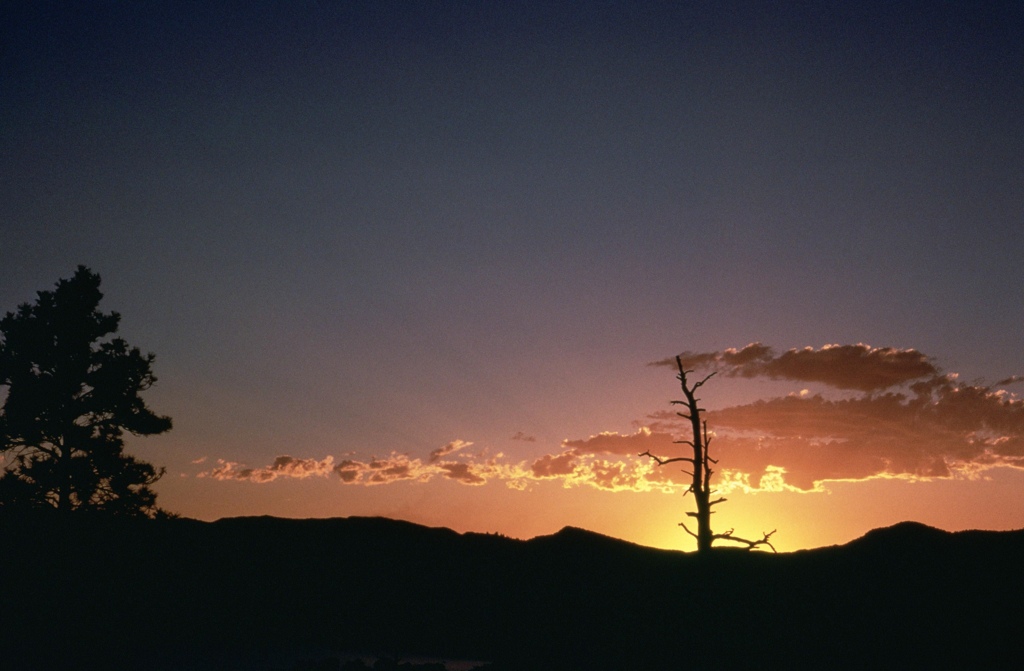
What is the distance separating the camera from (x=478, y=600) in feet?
86.6

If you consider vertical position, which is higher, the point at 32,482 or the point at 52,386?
the point at 52,386

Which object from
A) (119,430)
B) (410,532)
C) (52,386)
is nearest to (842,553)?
(410,532)

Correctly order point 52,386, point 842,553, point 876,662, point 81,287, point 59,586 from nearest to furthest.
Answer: point 876,662 → point 59,586 → point 842,553 → point 52,386 → point 81,287

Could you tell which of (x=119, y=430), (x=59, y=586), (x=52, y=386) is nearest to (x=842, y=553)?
(x=59, y=586)

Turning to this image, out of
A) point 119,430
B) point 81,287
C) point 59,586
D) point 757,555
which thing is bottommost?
point 59,586

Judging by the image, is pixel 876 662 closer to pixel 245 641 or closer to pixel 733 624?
pixel 733 624

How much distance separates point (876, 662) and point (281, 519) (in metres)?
21.1

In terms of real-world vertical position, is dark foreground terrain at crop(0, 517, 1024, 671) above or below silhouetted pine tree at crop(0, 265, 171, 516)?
below

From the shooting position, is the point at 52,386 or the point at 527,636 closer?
the point at 527,636

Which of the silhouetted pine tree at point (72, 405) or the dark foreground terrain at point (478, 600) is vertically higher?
the silhouetted pine tree at point (72, 405)

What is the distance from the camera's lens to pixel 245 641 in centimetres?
2331

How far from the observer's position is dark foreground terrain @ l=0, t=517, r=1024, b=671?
20.7 metres

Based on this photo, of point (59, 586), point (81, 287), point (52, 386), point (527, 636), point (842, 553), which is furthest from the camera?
point (81, 287)

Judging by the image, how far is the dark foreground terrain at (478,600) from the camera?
2072cm
